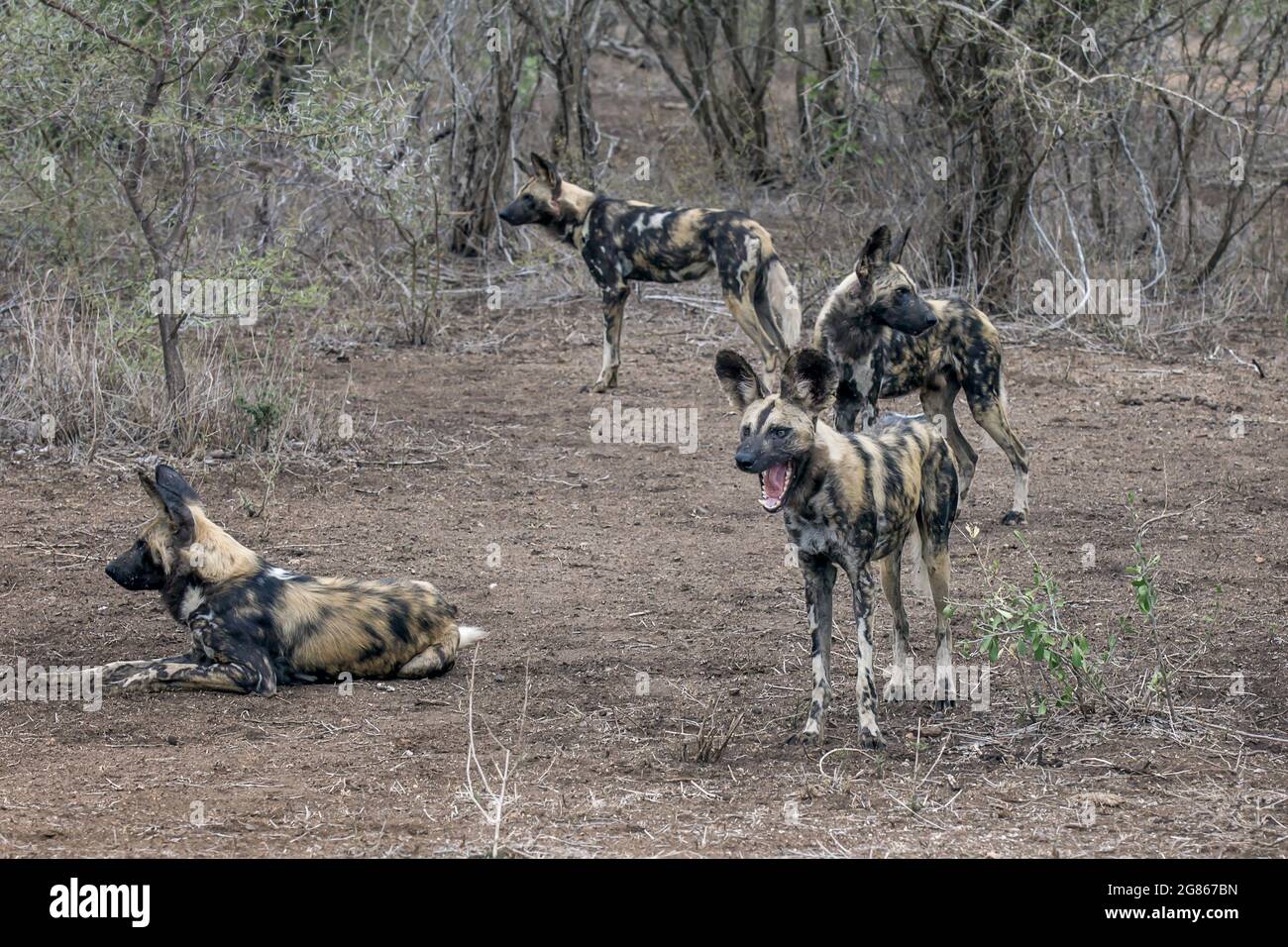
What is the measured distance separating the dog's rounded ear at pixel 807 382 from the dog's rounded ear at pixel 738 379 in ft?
0.40

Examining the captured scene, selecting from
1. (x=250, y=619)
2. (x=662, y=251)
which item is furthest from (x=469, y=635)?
(x=662, y=251)

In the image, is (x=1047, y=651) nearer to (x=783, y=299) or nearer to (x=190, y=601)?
(x=190, y=601)

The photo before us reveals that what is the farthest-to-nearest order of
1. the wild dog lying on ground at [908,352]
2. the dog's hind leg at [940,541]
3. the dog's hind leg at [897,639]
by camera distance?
the wild dog lying on ground at [908,352]
the dog's hind leg at [897,639]
the dog's hind leg at [940,541]

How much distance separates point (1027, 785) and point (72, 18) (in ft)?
20.4

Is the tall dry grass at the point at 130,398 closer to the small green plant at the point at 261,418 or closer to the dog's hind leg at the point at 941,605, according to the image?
the small green plant at the point at 261,418

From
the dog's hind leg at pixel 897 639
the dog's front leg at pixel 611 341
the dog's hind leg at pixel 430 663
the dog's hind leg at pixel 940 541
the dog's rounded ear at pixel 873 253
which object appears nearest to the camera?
the dog's hind leg at pixel 940 541

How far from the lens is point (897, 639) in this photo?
5.49m

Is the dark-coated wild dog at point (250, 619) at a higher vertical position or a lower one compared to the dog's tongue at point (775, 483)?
lower

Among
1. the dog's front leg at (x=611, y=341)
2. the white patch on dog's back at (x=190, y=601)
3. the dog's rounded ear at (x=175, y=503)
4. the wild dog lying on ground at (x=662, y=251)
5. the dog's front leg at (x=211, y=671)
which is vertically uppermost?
the wild dog lying on ground at (x=662, y=251)

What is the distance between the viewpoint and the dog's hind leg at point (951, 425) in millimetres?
7715

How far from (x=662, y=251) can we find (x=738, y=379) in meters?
5.98

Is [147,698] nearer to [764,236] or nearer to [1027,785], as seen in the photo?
[1027,785]

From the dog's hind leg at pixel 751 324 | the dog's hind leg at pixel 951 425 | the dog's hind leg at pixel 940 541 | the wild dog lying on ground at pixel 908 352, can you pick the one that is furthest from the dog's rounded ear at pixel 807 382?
the dog's hind leg at pixel 751 324

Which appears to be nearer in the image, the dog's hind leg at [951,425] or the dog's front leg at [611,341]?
the dog's hind leg at [951,425]
